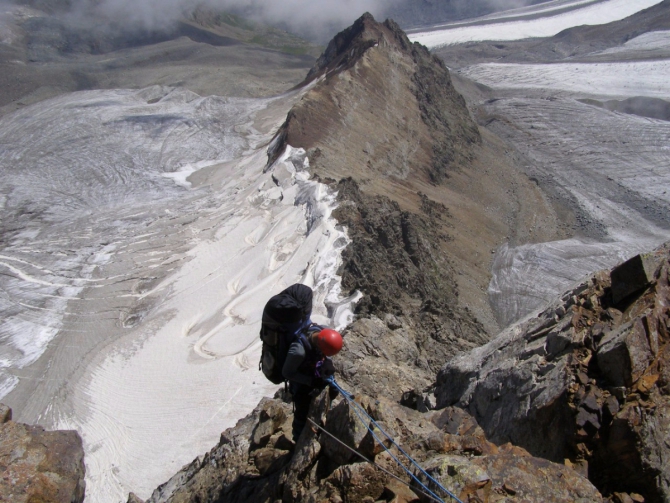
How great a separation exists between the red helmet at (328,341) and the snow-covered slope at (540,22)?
122 metres

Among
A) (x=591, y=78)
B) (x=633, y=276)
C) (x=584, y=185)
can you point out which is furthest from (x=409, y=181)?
(x=591, y=78)

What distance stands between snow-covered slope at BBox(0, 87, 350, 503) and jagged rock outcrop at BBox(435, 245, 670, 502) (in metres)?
8.67

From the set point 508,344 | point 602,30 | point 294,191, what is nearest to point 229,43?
point 602,30

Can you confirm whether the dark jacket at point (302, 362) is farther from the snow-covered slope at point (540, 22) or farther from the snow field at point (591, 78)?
the snow-covered slope at point (540, 22)

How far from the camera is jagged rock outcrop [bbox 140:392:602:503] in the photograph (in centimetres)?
493

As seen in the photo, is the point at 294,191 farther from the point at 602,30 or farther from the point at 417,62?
the point at 602,30

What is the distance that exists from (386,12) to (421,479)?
176322 millimetres

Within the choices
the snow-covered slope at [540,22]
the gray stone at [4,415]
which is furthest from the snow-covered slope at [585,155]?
the snow-covered slope at [540,22]

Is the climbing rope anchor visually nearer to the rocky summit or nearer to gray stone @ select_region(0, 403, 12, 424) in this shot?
the rocky summit

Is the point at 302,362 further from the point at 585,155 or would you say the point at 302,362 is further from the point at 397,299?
the point at 585,155

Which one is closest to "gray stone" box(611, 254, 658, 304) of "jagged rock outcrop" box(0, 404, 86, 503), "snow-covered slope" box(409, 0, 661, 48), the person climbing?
the person climbing

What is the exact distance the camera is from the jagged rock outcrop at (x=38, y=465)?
6.61 meters

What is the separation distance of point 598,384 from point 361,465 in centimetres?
306

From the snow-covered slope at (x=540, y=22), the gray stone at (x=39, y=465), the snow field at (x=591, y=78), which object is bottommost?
the gray stone at (x=39, y=465)
